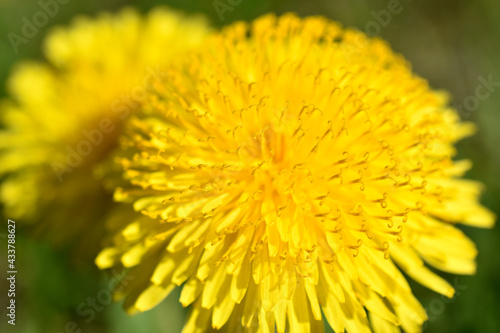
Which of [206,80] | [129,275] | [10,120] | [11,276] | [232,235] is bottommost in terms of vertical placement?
[11,276]

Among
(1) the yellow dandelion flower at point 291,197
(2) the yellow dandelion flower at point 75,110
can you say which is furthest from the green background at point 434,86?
(1) the yellow dandelion flower at point 291,197

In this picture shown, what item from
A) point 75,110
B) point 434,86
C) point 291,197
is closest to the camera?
point 291,197

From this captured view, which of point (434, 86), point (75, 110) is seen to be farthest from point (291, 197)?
point (434, 86)

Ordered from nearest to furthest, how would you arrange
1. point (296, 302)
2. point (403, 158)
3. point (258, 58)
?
point (296, 302) → point (403, 158) → point (258, 58)

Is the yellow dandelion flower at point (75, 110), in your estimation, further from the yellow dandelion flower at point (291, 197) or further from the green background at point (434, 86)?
the yellow dandelion flower at point (291, 197)

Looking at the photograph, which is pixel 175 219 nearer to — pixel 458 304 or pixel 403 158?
pixel 403 158

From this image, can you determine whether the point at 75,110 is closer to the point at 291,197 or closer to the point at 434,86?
the point at 291,197

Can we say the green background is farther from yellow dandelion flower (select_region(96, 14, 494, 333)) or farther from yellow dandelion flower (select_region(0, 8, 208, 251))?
yellow dandelion flower (select_region(96, 14, 494, 333))

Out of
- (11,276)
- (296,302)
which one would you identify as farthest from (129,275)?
(11,276)
